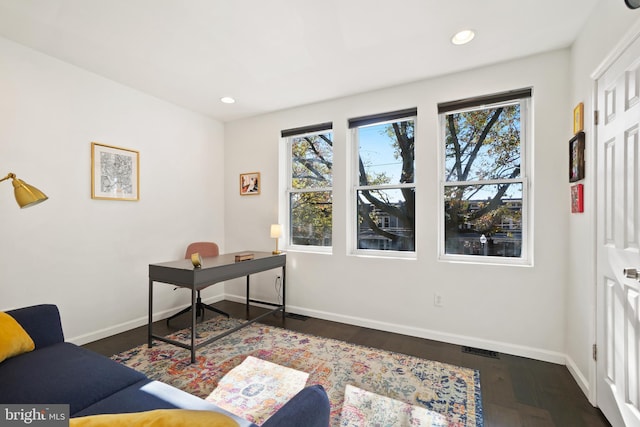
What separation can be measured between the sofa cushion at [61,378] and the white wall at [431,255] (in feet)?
7.49

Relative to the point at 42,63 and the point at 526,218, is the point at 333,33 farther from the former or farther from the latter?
the point at 42,63

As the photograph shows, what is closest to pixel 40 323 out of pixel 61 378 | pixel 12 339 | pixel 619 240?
pixel 12 339

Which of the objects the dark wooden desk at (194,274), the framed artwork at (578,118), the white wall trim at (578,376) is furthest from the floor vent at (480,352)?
the dark wooden desk at (194,274)

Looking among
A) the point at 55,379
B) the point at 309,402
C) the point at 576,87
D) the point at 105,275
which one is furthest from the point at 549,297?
the point at 105,275

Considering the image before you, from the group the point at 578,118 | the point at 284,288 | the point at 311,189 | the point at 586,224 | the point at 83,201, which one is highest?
the point at 578,118

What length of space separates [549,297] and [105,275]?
13.7 ft

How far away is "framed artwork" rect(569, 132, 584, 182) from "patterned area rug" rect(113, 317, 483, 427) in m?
1.69

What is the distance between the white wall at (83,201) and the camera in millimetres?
2410

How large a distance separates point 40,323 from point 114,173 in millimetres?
1720

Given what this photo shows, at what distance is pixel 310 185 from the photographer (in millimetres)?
3863

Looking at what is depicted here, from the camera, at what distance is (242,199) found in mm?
4207

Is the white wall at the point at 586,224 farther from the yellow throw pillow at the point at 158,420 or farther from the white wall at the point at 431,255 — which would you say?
the yellow throw pillow at the point at 158,420

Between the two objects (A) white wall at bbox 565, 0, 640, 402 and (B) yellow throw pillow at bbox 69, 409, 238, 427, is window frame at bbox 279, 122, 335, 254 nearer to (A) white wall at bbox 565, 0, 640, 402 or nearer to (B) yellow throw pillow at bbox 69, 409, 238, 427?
(A) white wall at bbox 565, 0, 640, 402

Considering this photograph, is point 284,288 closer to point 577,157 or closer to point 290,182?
point 290,182
